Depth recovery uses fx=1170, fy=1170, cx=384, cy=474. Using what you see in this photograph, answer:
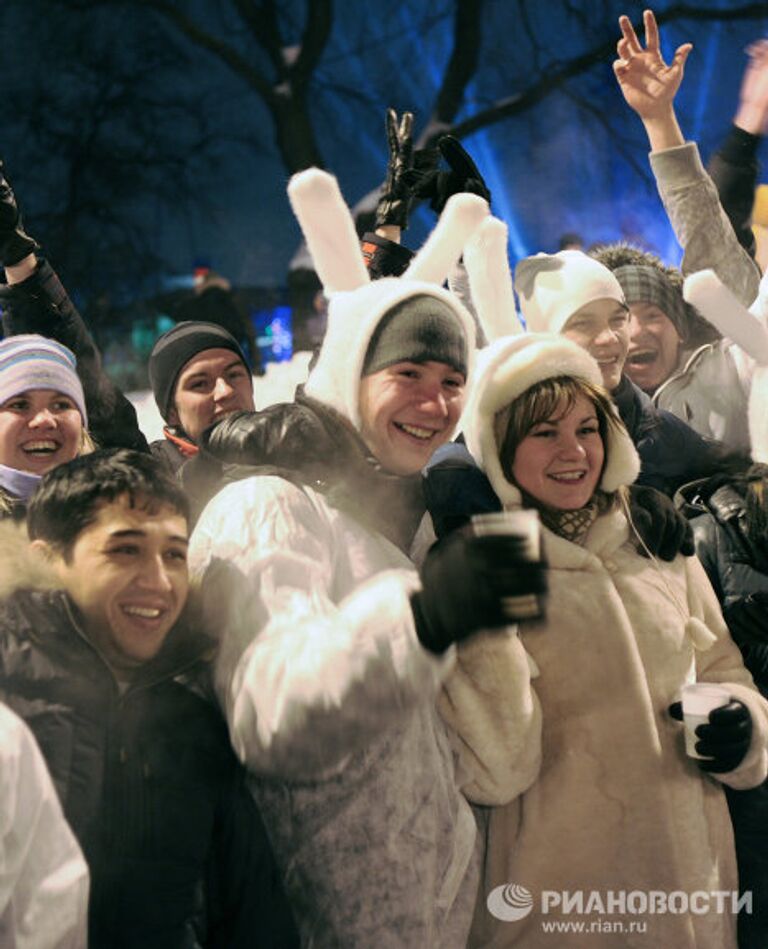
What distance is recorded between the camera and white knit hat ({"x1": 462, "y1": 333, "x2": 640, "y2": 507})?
1.82 metres

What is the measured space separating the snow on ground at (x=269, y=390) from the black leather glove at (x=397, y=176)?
318mm

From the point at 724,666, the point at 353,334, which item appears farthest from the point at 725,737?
the point at 353,334

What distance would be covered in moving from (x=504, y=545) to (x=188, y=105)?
1480 millimetres

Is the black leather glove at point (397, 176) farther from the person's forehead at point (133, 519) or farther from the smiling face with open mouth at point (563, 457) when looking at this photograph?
the person's forehead at point (133, 519)

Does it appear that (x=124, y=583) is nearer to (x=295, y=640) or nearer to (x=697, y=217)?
(x=295, y=640)

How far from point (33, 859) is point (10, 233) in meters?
1.00

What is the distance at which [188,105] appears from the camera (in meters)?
2.33

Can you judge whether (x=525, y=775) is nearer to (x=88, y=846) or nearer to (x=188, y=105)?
(x=88, y=846)

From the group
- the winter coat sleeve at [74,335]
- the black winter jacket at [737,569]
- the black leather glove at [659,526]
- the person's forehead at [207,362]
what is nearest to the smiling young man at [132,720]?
the winter coat sleeve at [74,335]

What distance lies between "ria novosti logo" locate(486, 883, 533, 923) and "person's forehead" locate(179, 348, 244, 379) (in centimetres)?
103

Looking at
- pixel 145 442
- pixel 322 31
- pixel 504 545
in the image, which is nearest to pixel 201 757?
pixel 504 545

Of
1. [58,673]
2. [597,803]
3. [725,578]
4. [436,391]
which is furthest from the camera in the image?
[725,578]

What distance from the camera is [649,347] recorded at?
2.44 metres

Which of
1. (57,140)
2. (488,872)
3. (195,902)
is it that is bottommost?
(488,872)
